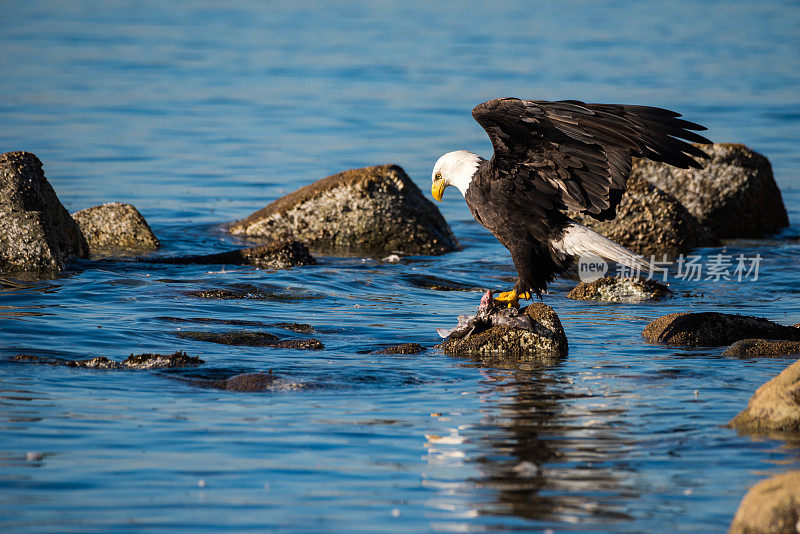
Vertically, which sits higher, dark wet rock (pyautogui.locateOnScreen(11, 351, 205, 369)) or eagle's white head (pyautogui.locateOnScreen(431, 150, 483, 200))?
eagle's white head (pyautogui.locateOnScreen(431, 150, 483, 200))

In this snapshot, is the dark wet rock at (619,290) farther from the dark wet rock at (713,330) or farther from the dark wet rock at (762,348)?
the dark wet rock at (762,348)

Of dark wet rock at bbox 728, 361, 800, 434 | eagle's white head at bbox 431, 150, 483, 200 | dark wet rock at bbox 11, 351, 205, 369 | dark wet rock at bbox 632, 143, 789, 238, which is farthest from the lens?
dark wet rock at bbox 632, 143, 789, 238

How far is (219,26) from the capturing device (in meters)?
34.6

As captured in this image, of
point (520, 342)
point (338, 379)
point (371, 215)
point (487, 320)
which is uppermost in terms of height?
point (371, 215)

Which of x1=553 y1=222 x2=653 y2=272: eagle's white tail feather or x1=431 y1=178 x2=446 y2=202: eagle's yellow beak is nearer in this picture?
x1=553 y1=222 x2=653 y2=272: eagle's white tail feather

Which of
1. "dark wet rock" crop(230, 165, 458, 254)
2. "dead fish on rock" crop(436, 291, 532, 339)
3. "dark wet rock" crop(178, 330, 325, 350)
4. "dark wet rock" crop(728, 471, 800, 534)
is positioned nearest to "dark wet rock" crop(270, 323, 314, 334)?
"dark wet rock" crop(178, 330, 325, 350)

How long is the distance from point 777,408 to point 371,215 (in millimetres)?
6693

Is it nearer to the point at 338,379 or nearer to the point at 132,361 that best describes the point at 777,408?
the point at 338,379

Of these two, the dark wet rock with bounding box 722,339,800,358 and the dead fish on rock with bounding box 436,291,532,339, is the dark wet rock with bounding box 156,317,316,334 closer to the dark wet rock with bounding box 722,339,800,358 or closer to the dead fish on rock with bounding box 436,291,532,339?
the dead fish on rock with bounding box 436,291,532,339

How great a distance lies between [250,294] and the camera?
331 inches

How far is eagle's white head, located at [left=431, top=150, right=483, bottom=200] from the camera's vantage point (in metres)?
7.17

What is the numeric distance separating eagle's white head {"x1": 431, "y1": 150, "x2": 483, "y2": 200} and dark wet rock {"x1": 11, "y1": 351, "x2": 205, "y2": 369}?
2.29m

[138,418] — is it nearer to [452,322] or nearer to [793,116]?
[452,322]

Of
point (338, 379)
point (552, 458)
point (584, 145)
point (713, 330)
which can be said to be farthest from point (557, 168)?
point (552, 458)
